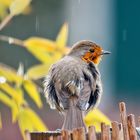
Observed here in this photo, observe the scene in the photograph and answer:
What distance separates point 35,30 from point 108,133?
21.6ft

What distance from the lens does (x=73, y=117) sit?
3.83m

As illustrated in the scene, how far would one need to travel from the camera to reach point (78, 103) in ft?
13.2

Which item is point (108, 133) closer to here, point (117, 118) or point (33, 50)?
point (33, 50)

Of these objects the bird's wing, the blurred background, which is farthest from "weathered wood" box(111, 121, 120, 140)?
the blurred background

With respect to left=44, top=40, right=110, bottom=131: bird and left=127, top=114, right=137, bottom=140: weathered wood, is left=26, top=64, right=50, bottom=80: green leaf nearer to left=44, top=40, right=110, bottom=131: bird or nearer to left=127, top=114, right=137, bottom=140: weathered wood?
left=44, top=40, right=110, bottom=131: bird

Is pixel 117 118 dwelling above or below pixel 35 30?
below

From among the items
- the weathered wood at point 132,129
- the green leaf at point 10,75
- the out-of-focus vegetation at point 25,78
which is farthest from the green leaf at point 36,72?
the weathered wood at point 132,129

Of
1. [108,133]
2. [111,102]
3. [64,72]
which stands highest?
[111,102]

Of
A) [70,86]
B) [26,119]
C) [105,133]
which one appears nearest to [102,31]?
[70,86]

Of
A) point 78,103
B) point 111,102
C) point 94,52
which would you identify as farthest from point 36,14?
point 78,103

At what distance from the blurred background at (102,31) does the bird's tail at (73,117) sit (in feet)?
14.5

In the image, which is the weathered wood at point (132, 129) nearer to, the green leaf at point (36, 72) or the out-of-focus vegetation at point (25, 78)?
the out-of-focus vegetation at point (25, 78)

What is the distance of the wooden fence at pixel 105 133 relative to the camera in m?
2.68

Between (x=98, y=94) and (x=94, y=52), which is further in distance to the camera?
(x=94, y=52)
